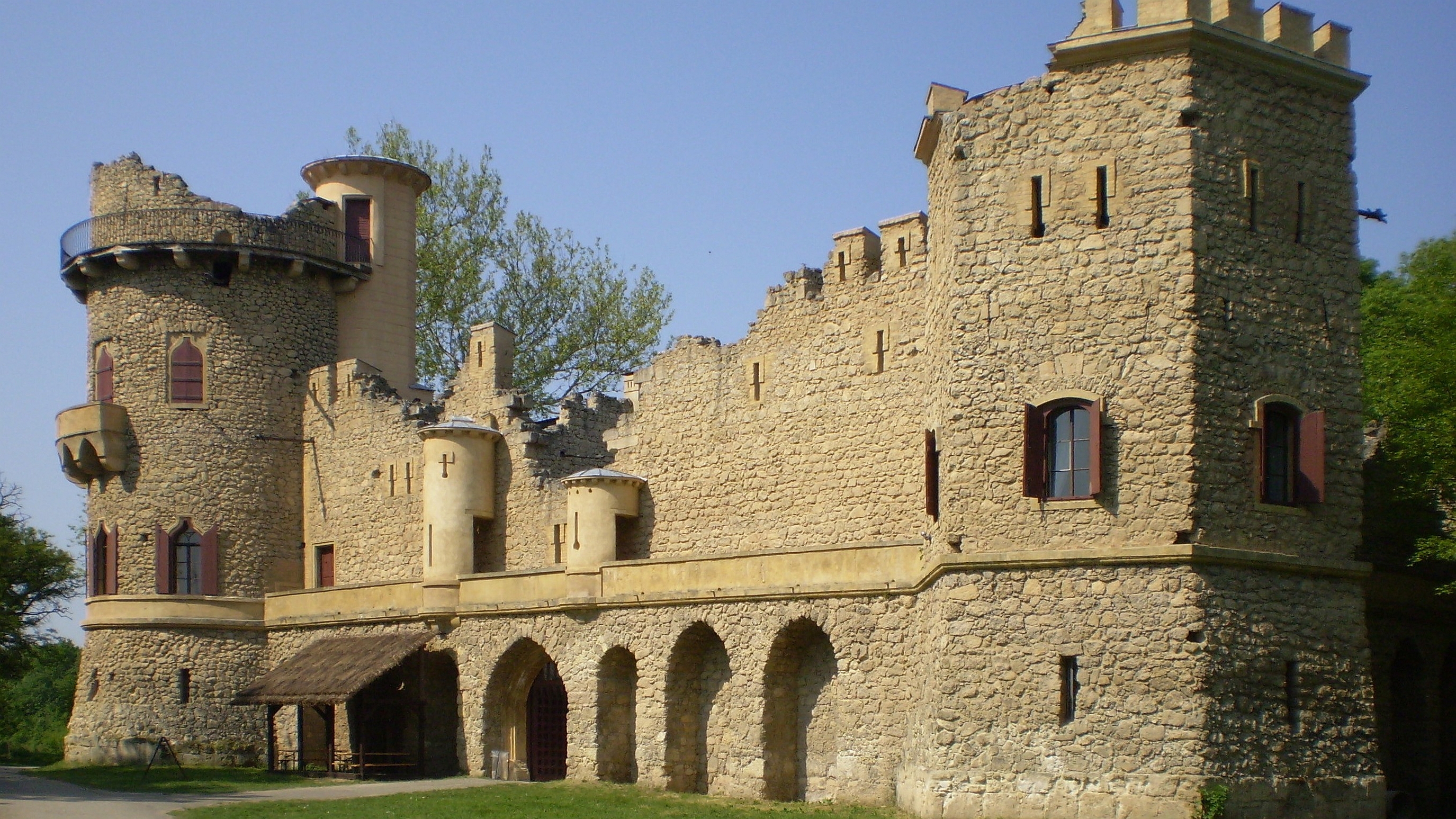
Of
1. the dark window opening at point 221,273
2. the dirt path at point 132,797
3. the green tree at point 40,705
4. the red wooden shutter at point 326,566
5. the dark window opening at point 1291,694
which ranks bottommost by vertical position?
the green tree at point 40,705

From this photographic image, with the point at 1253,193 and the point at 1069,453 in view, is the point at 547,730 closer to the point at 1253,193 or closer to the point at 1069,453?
the point at 1069,453

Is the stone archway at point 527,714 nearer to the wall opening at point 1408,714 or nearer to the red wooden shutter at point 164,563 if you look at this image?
the red wooden shutter at point 164,563

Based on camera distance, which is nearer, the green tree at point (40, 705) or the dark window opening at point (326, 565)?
the dark window opening at point (326, 565)

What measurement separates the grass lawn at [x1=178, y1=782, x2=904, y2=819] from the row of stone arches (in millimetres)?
823

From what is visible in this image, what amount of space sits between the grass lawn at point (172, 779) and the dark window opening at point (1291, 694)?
670 inches

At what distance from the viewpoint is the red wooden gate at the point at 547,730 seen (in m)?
29.9

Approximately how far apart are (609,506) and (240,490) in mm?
10447

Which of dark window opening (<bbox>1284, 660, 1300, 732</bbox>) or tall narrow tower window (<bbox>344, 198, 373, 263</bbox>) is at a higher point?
tall narrow tower window (<bbox>344, 198, 373, 263</bbox>)

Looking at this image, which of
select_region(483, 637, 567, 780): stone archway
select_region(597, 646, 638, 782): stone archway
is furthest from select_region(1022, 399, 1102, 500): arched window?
select_region(483, 637, 567, 780): stone archway

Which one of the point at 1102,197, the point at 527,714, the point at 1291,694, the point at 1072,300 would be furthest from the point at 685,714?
the point at 1102,197

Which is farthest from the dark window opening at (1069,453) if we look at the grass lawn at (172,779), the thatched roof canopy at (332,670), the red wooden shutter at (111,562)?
the red wooden shutter at (111,562)

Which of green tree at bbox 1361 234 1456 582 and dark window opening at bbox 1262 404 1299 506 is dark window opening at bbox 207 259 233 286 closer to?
green tree at bbox 1361 234 1456 582

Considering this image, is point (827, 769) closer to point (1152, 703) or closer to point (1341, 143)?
point (1152, 703)

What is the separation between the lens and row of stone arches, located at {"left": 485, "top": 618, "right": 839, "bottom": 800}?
983 inches
